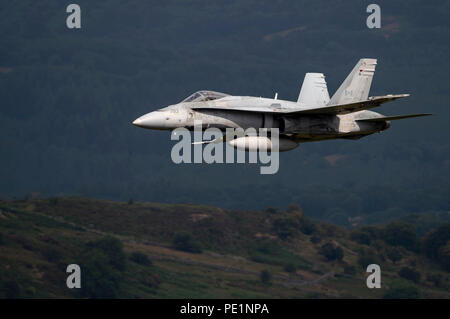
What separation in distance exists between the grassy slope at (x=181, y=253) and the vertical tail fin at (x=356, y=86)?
64979 mm

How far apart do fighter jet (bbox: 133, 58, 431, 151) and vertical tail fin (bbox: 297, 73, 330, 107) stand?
1098mm

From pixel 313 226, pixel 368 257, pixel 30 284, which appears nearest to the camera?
pixel 30 284

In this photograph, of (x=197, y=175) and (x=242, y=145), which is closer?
(x=242, y=145)

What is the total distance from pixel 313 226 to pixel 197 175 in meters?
48.4

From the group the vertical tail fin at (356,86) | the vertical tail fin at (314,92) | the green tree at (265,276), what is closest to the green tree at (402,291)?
the green tree at (265,276)

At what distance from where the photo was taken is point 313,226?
135750 mm

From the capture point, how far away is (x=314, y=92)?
40344 mm

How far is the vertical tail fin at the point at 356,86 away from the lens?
38625 millimetres

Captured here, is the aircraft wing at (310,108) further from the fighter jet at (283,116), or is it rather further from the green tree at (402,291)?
the green tree at (402,291)

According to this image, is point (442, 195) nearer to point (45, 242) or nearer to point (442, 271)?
point (442, 271)

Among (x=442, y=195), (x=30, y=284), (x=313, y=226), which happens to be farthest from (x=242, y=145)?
(x=442, y=195)

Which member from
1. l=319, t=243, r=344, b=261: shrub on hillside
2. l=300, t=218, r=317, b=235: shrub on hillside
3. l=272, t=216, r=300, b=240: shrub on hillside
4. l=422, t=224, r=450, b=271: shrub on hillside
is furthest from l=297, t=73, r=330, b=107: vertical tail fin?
l=300, t=218, r=317, b=235: shrub on hillside

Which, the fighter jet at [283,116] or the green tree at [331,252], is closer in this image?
the fighter jet at [283,116]

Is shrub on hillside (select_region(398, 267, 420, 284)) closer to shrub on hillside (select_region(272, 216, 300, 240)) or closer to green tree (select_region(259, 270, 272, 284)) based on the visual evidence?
shrub on hillside (select_region(272, 216, 300, 240))
